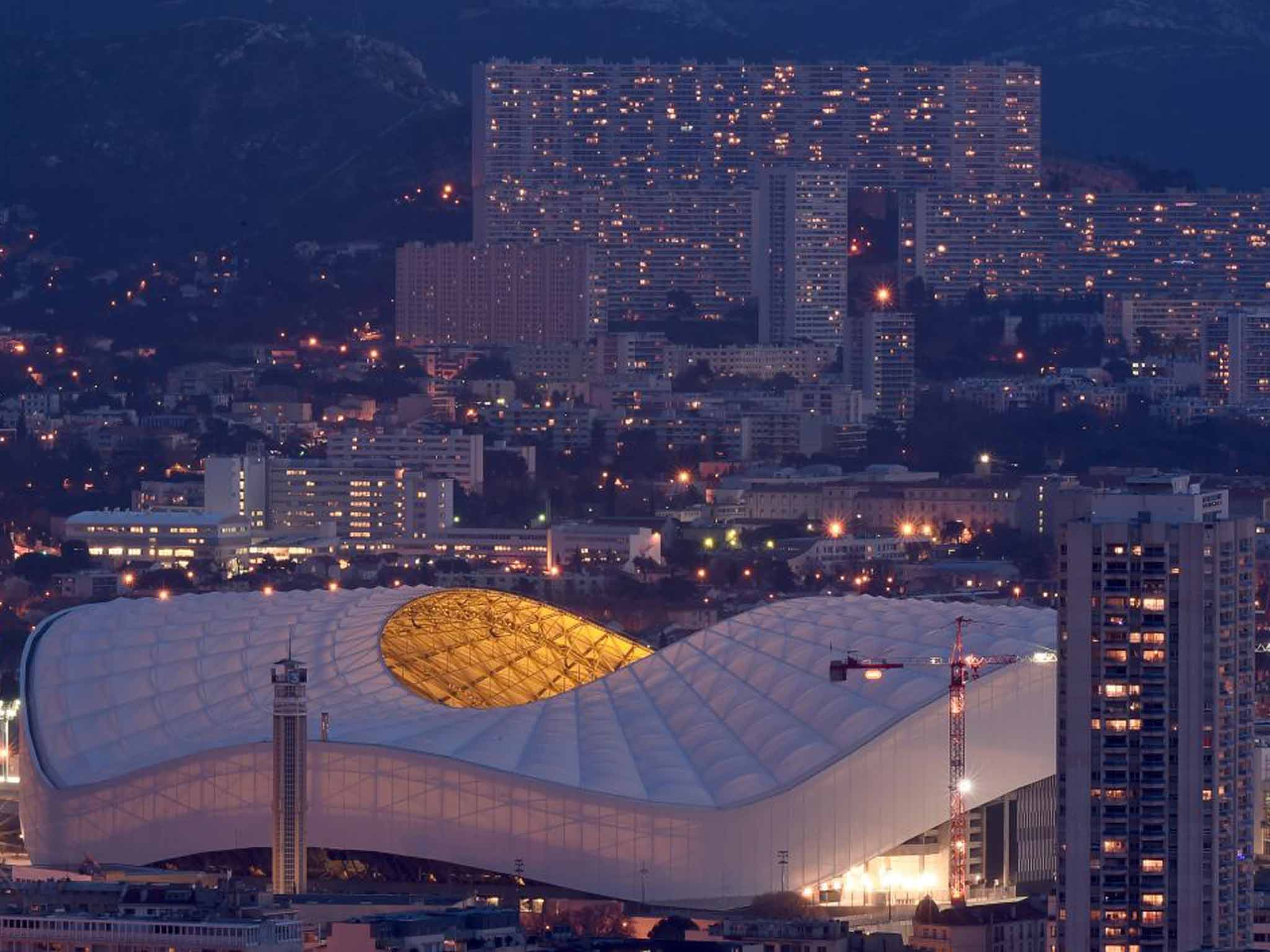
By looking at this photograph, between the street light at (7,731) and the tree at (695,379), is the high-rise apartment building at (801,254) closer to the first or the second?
the tree at (695,379)

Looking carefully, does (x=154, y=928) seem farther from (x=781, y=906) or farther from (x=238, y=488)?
(x=238, y=488)

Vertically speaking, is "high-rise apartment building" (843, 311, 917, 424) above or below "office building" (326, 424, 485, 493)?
above

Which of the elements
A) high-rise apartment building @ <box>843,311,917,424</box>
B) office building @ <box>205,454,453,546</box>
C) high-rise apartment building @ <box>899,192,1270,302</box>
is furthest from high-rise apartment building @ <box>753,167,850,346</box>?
office building @ <box>205,454,453,546</box>

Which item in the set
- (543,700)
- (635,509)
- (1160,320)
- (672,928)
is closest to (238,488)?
(635,509)

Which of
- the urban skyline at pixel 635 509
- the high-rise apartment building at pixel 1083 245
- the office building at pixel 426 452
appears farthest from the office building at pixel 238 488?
the high-rise apartment building at pixel 1083 245

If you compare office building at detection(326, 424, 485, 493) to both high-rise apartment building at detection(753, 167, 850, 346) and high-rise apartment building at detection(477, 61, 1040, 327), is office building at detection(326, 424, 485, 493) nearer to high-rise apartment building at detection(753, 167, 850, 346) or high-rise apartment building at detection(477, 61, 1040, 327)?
high-rise apartment building at detection(753, 167, 850, 346)

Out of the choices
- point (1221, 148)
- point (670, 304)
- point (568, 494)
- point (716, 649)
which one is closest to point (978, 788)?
point (716, 649)
